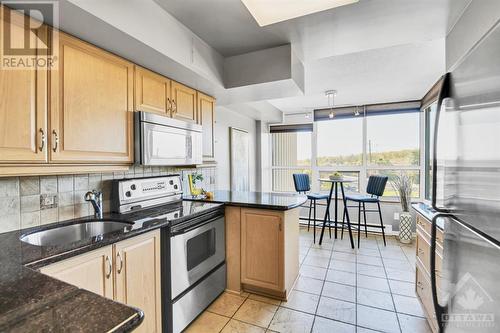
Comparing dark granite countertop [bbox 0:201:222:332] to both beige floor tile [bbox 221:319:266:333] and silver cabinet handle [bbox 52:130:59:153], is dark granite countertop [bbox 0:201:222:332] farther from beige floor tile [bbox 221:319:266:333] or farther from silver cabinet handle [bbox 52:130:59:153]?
beige floor tile [bbox 221:319:266:333]

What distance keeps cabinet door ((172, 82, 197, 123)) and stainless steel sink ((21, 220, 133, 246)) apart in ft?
3.57

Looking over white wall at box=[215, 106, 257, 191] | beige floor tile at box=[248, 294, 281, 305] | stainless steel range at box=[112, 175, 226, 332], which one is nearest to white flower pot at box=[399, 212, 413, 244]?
beige floor tile at box=[248, 294, 281, 305]

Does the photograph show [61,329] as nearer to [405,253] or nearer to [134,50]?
[134,50]

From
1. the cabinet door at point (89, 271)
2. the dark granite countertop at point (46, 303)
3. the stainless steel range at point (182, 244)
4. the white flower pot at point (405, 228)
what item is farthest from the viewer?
the white flower pot at point (405, 228)

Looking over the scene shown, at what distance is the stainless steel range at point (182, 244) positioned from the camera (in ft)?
5.79

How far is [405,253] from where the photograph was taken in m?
3.54

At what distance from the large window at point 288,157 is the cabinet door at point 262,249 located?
123 inches

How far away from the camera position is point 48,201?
157 cm

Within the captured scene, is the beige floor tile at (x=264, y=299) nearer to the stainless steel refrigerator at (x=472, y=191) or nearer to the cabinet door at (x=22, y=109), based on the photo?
the stainless steel refrigerator at (x=472, y=191)

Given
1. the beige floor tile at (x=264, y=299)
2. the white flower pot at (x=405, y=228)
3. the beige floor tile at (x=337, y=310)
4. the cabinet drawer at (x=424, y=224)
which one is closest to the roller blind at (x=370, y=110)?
the white flower pot at (x=405, y=228)

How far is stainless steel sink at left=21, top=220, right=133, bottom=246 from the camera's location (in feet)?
4.74

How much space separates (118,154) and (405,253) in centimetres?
400

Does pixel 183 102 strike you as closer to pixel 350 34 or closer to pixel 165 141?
pixel 165 141

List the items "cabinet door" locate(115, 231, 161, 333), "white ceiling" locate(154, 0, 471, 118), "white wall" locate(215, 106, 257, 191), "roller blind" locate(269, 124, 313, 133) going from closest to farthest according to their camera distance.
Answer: "cabinet door" locate(115, 231, 161, 333), "white ceiling" locate(154, 0, 471, 118), "white wall" locate(215, 106, 257, 191), "roller blind" locate(269, 124, 313, 133)
